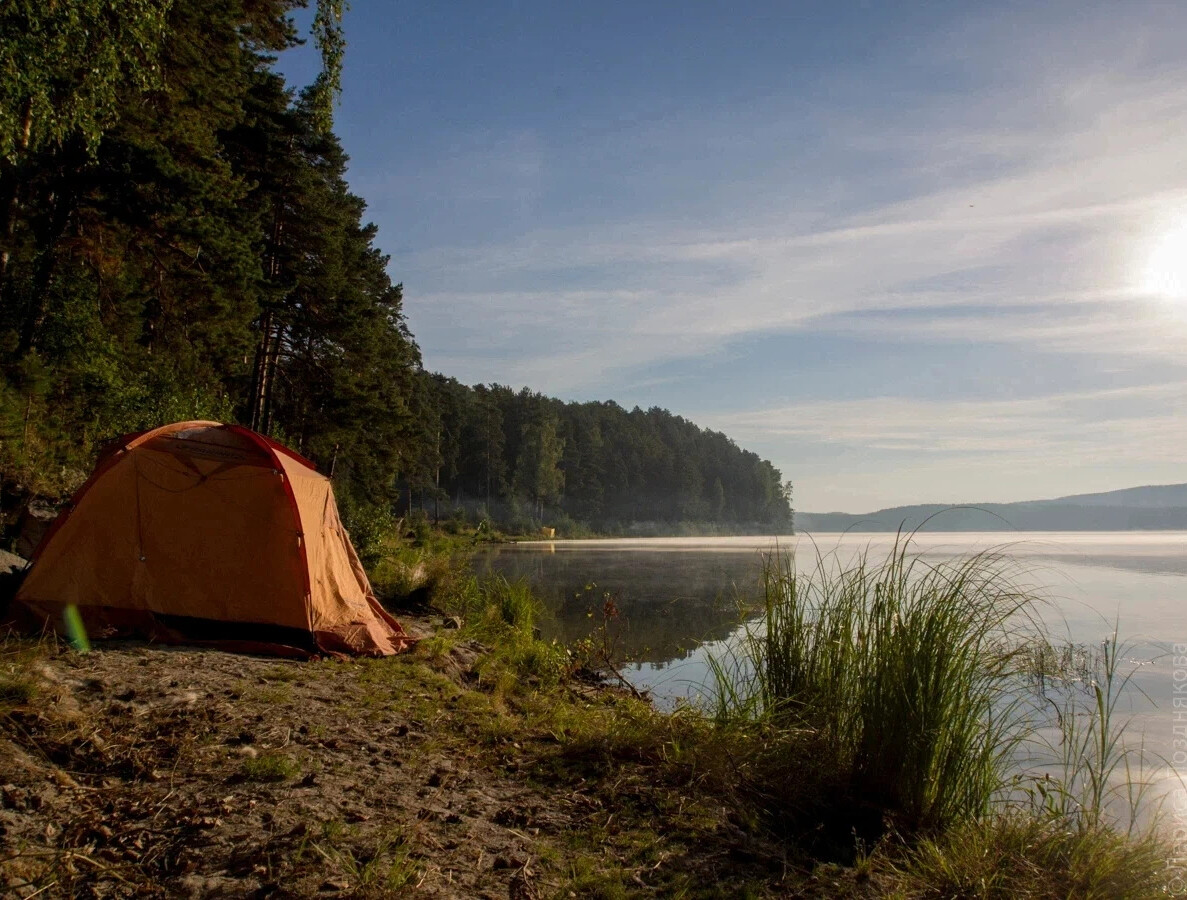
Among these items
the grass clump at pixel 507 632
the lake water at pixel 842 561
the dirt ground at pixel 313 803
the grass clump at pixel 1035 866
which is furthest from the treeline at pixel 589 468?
the grass clump at pixel 1035 866

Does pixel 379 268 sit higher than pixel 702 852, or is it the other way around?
pixel 379 268

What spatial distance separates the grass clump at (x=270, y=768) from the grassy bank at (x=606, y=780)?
1 centimetres

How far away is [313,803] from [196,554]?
396cm

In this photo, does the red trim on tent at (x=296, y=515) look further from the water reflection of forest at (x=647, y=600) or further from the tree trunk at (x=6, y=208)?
the tree trunk at (x=6, y=208)

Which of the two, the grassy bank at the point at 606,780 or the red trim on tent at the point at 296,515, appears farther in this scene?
the red trim on tent at the point at 296,515

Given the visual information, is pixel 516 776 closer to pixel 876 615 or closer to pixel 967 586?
pixel 876 615

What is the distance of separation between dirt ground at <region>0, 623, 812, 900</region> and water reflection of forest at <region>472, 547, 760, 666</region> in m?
1.89

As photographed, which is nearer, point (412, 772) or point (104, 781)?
point (104, 781)

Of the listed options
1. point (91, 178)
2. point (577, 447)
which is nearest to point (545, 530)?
point (577, 447)

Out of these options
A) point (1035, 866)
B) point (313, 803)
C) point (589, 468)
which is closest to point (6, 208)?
point (313, 803)

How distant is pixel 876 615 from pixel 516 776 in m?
2.14

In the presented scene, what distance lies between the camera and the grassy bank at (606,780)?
2.94 m

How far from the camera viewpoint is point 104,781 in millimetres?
3281

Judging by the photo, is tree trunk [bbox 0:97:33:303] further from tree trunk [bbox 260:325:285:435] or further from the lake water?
tree trunk [bbox 260:325:285:435]
